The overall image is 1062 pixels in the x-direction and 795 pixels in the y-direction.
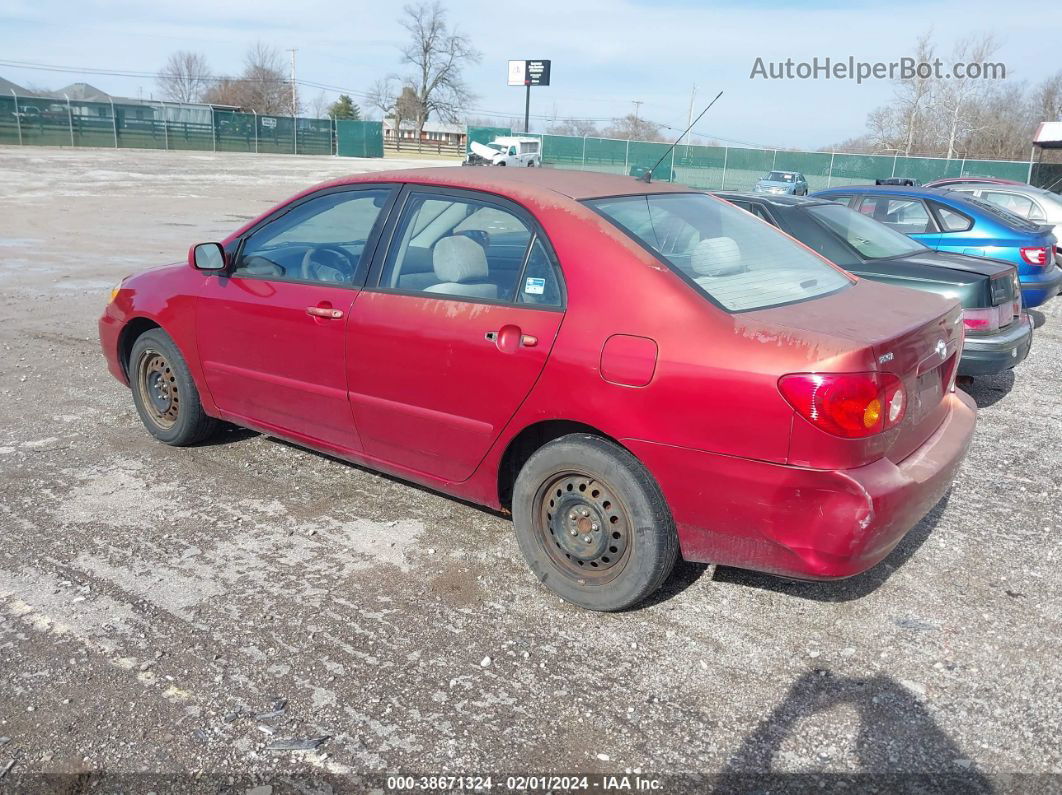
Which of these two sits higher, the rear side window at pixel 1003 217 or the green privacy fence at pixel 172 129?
the green privacy fence at pixel 172 129

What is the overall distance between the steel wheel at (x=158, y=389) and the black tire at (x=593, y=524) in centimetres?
249

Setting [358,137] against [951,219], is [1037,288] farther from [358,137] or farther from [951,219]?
[358,137]

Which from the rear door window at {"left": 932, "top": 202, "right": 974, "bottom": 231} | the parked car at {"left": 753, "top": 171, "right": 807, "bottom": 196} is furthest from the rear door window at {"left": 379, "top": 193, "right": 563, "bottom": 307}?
the parked car at {"left": 753, "top": 171, "right": 807, "bottom": 196}

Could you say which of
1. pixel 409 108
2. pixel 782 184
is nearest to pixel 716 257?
pixel 782 184

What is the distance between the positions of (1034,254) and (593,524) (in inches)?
289

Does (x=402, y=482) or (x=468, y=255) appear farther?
(x=402, y=482)

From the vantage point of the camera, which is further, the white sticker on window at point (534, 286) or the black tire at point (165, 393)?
the black tire at point (165, 393)

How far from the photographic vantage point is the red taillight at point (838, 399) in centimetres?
274

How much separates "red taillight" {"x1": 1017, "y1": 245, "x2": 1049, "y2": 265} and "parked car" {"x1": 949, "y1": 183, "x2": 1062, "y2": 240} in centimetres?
324

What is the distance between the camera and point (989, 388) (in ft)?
22.6

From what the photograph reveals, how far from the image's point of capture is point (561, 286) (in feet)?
10.8

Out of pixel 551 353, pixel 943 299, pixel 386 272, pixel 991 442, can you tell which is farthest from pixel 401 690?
pixel 991 442

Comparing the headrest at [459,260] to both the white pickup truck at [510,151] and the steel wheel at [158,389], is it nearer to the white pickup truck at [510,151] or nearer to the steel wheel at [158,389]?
the steel wheel at [158,389]

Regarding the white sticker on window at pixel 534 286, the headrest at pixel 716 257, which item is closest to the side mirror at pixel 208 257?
the white sticker on window at pixel 534 286
